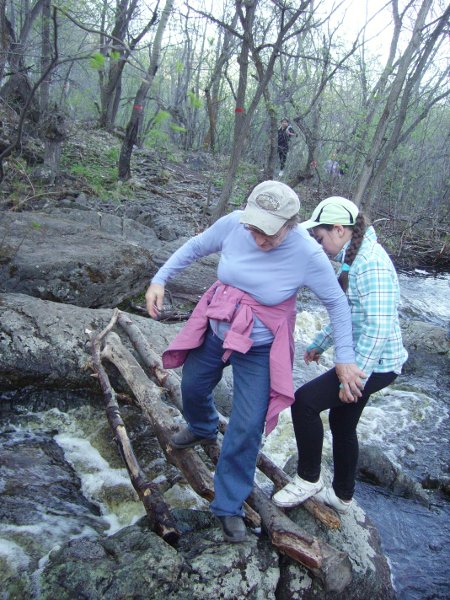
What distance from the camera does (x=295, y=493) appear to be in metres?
3.16

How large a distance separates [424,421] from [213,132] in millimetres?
16358

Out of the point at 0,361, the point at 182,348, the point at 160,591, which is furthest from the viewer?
the point at 0,361

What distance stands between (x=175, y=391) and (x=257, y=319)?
182 cm

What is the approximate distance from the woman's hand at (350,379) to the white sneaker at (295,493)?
0.74 metres

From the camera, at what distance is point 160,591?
2.58 meters

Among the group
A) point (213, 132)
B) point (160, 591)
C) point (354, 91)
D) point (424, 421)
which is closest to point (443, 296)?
point (424, 421)

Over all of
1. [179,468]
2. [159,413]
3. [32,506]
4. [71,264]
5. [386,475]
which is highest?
[71,264]

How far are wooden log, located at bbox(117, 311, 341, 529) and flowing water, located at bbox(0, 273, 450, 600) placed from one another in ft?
1.67

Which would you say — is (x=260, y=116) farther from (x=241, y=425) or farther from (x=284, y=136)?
(x=241, y=425)

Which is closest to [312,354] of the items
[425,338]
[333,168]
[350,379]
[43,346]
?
[350,379]

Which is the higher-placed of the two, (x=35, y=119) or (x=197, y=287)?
(x=35, y=119)

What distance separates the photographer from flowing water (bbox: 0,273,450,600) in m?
3.40

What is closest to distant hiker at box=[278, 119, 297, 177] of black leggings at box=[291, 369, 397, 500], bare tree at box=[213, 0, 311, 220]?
bare tree at box=[213, 0, 311, 220]

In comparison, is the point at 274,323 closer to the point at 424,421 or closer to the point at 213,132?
the point at 424,421
